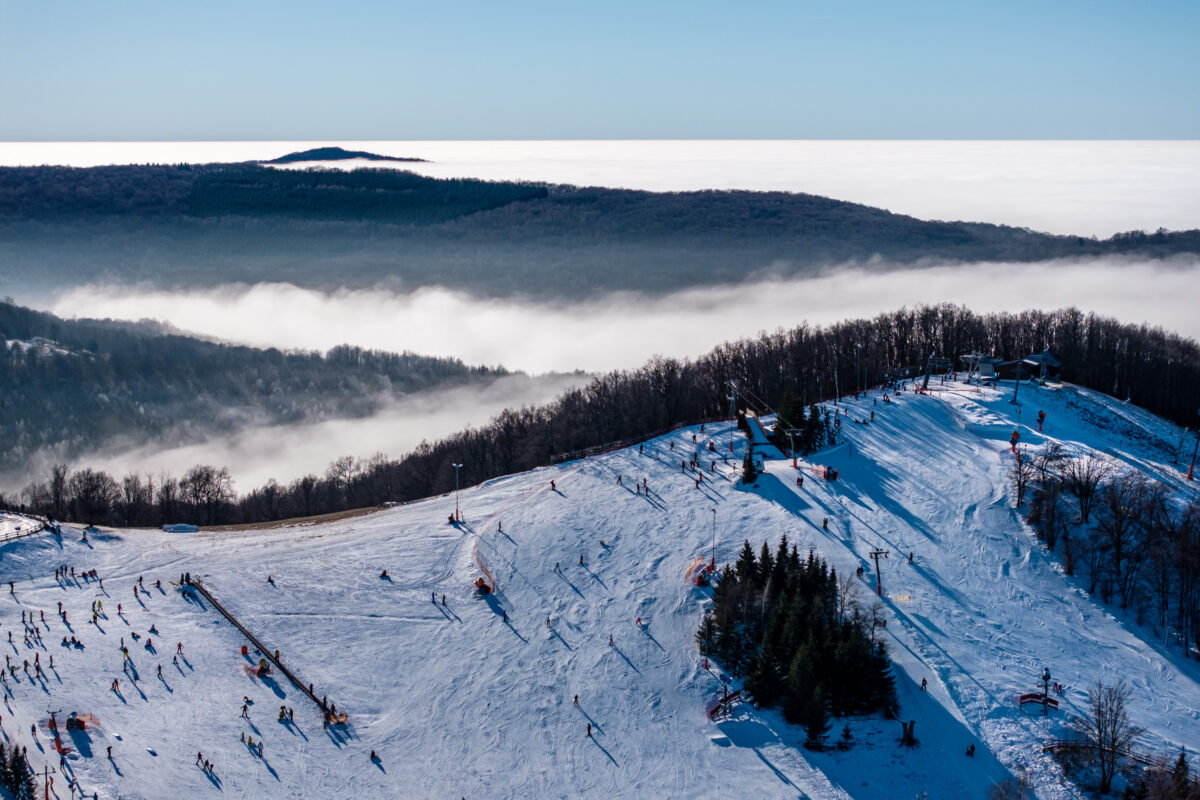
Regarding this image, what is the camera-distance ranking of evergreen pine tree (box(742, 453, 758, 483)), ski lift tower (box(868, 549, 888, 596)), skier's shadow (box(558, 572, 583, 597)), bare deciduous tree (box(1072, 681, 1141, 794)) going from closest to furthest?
bare deciduous tree (box(1072, 681, 1141, 794))
ski lift tower (box(868, 549, 888, 596))
skier's shadow (box(558, 572, 583, 597))
evergreen pine tree (box(742, 453, 758, 483))

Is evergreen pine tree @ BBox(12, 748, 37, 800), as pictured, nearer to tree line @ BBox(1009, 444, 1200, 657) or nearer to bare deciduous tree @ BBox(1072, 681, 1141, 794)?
bare deciduous tree @ BBox(1072, 681, 1141, 794)

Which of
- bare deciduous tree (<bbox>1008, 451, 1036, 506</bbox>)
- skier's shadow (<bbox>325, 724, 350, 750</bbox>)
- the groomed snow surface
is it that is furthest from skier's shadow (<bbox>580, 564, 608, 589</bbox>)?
bare deciduous tree (<bbox>1008, 451, 1036, 506</bbox>)

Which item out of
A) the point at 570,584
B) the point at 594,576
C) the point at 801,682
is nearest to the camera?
the point at 801,682

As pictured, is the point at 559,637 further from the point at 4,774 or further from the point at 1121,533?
the point at 1121,533

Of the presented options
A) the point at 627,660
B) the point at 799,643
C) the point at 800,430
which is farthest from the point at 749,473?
the point at 799,643

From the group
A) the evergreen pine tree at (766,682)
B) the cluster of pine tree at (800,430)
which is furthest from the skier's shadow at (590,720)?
the cluster of pine tree at (800,430)

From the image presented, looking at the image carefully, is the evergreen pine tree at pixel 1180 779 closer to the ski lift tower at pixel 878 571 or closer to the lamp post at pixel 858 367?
the ski lift tower at pixel 878 571

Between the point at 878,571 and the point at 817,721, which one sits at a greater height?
the point at 878,571
